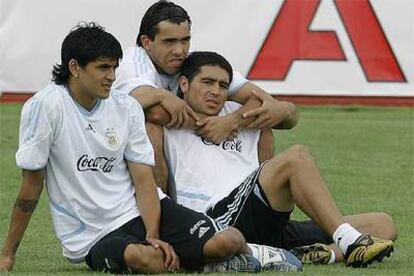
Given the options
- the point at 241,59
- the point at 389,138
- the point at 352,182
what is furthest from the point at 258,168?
the point at 241,59

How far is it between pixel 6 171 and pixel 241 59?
5.09 m

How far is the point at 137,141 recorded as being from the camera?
6.89 metres

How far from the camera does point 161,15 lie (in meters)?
7.60

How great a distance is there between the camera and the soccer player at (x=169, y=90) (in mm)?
7375

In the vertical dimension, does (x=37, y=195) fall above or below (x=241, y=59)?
above

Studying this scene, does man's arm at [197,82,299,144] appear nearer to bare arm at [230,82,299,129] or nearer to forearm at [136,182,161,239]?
bare arm at [230,82,299,129]

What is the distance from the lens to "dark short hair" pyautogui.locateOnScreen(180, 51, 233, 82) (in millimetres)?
7477

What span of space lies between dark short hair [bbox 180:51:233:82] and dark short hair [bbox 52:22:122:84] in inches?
30.9

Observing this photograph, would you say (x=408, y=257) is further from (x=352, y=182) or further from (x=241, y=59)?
(x=241, y=59)

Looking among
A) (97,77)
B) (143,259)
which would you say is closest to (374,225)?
(143,259)

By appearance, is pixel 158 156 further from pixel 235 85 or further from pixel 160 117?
pixel 235 85

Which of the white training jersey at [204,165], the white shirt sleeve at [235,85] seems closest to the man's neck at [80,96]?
the white training jersey at [204,165]

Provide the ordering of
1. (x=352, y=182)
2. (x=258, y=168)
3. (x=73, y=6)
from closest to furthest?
(x=258, y=168) → (x=352, y=182) → (x=73, y=6)

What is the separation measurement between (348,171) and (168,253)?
5330 millimetres
